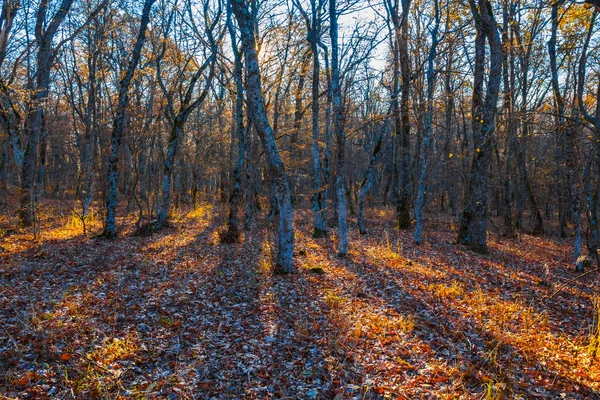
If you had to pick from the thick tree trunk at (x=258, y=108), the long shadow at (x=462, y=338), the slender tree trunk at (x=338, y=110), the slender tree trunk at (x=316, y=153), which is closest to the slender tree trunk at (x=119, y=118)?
the thick tree trunk at (x=258, y=108)

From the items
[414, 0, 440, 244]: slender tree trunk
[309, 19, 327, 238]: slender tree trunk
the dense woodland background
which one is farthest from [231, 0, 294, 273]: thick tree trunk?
[414, 0, 440, 244]: slender tree trunk

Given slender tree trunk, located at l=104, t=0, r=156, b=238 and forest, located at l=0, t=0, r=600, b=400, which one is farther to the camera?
slender tree trunk, located at l=104, t=0, r=156, b=238

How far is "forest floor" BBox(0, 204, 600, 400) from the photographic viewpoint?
4.11 m

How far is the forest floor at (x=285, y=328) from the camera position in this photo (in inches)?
162

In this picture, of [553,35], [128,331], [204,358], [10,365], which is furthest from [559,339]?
[553,35]

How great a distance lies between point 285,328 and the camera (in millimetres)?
5703

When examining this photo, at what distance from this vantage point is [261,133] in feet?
26.3

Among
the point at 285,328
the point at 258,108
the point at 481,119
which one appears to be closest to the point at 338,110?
the point at 258,108

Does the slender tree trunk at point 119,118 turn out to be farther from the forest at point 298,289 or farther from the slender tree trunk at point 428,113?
the slender tree trunk at point 428,113

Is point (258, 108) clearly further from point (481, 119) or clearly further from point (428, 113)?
point (481, 119)

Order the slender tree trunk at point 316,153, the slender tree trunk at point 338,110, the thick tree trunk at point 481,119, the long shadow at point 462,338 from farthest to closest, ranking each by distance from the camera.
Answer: the slender tree trunk at point 316,153
the thick tree trunk at point 481,119
the slender tree trunk at point 338,110
the long shadow at point 462,338

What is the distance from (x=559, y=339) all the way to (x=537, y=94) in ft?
65.3

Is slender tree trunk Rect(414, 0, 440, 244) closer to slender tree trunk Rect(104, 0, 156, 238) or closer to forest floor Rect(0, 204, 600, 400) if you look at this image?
forest floor Rect(0, 204, 600, 400)

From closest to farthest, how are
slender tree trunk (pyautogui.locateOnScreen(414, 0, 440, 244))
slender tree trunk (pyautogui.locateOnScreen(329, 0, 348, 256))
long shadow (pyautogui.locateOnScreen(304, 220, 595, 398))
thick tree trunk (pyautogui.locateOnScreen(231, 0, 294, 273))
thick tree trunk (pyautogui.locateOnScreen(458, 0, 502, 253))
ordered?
long shadow (pyautogui.locateOnScreen(304, 220, 595, 398)), thick tree trunk (pyautogui.locateOnScreen(231, 0, 294, 273)), slender tree trunk (pyautogui.locateOnScreen(329, 0, 348, 256)), thick tree trunk (pyautogui.locateOnScreen(458, 0, 502, 253)), slender tree trunk (pyautogui.locateOnScreen(414, 0, 440, 244))
